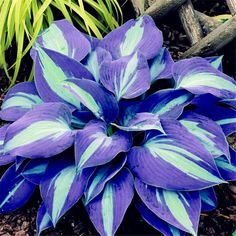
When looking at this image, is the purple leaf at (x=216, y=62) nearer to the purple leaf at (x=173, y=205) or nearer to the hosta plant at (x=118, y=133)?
the hosta plant at (x=118, y=133)

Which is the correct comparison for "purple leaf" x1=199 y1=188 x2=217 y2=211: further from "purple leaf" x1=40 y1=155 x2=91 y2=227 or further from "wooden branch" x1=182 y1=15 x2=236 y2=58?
"wooden branch" x1=182 y1=15 x2=236 y2=58

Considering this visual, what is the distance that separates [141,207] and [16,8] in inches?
33.5

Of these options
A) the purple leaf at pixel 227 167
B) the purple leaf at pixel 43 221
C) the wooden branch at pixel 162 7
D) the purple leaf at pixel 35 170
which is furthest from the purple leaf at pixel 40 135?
the wooden branch at pixel 162 7

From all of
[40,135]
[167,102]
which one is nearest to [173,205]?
[167,102]

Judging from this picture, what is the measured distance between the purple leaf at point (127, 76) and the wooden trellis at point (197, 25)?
1.29ft

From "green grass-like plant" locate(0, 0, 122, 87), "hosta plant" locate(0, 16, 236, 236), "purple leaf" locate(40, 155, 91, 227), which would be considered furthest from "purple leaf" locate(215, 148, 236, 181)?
"green grass-like plant" locate(0, 0, 122, 87)

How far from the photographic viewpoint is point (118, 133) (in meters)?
1.57

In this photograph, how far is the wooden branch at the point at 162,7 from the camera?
78.3 inches

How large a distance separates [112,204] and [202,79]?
1.58 feet

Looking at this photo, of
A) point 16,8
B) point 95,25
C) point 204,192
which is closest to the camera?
point 204,192

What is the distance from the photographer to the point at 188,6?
Result: 78.7 inches

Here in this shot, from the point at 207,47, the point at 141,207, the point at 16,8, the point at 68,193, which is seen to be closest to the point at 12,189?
the point at 68,193

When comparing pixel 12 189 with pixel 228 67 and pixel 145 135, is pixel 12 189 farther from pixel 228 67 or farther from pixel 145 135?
pixel 228 67

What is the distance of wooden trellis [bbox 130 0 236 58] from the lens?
6.30ft
